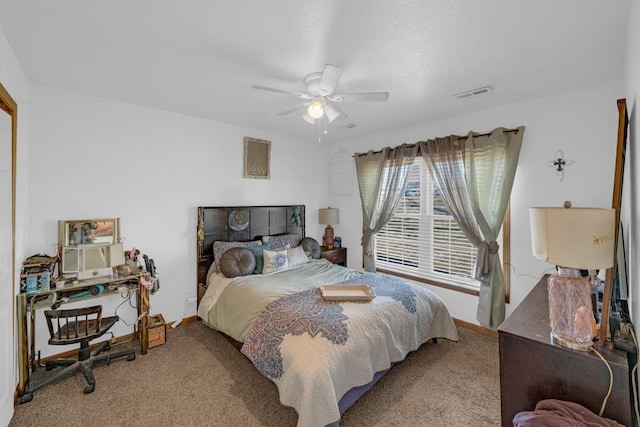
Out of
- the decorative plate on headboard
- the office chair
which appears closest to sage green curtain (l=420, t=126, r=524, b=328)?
the decorative plate on headboard

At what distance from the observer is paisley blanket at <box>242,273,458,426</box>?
5.59 ft

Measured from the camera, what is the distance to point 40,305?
2293mm

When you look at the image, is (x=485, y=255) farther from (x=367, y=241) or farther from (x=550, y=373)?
(x=550, y=373)

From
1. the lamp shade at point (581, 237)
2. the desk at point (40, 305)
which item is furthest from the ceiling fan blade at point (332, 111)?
the desk at point (40, 305)

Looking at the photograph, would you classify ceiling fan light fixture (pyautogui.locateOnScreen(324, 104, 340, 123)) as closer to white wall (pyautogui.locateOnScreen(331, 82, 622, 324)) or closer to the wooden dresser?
white wall (pyautogui.locateOnScreen(331, 82, 622, 324))

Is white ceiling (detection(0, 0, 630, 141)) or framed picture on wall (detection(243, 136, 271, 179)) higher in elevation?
white ceiling (detection(0, 0, 630, 141))

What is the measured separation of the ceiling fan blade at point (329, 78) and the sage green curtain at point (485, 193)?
6.24 feet

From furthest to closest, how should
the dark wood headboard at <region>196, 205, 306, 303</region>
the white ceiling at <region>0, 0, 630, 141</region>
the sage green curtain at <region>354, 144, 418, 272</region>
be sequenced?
1. the sage green curtain at <region>354, 144, 418, 272</region>
2. the dark wood headboard at <region>196, 205, 306, 303</region>
3. the white ceiling at <region>0, 0, 630, 141</region>

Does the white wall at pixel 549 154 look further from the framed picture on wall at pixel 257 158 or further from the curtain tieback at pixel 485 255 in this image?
the framed picture on wall at pixel 257 158

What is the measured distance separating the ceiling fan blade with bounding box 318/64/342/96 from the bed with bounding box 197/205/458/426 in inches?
67.8

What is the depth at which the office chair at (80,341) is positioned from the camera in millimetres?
2189

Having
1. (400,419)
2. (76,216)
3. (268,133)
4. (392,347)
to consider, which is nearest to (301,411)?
(400,419)

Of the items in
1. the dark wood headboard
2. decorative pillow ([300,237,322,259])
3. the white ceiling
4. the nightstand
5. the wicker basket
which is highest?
the white ceiling

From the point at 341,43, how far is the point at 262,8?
1.82 feet
